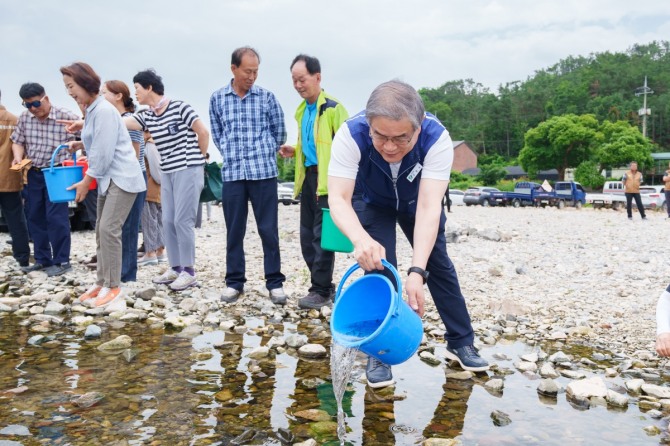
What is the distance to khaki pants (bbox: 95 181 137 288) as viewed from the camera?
16.2 feet

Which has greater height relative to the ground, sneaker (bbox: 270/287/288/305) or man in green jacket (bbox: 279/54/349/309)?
man in green jacket (bbox: 279/54/349/309)

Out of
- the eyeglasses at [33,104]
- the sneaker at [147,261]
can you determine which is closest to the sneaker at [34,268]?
the sneaker at [147,261]

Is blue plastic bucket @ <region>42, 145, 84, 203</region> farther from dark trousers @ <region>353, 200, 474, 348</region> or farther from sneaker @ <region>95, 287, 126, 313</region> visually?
dark trousers @ <region>353, 200, 474, 348</region>

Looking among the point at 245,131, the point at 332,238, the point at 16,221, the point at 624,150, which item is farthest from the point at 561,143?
the point at 332,238

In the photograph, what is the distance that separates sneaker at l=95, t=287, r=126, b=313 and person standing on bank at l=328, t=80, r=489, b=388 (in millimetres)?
2514

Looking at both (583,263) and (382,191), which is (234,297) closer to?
(382,191)

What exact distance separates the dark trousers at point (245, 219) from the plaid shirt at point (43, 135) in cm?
229

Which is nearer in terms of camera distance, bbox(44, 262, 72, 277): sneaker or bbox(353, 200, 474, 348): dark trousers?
bbox(353, 200, 474, 348): dark trousers

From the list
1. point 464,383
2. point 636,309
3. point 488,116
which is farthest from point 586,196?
point 488,116

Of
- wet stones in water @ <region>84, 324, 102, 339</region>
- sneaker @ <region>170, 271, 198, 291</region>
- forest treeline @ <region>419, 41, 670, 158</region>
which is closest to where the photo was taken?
wet stones in water @ <region>84, 324, 102, 339</region>

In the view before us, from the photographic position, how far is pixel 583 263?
305 inches

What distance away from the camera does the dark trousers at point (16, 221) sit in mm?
6715

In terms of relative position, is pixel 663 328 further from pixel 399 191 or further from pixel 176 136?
pixel 176 136

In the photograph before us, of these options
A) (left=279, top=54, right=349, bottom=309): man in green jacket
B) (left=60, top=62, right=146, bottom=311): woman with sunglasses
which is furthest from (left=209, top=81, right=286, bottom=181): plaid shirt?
(left=60, top=62, right=146, bottom=311): woman with sunglasses
